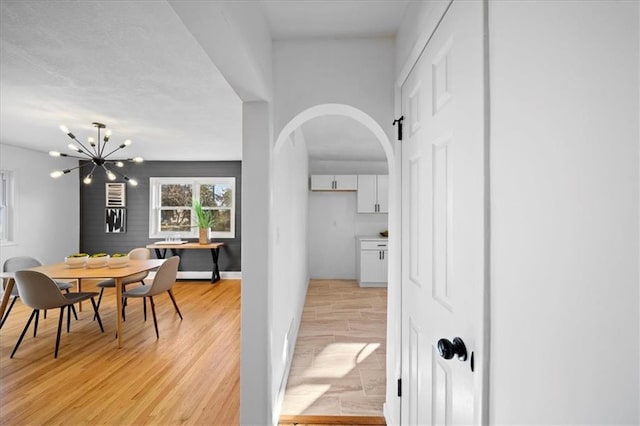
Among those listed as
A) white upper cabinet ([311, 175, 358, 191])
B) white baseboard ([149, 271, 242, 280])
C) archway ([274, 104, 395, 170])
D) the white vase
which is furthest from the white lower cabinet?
archway ([274, 104, 395, 170])

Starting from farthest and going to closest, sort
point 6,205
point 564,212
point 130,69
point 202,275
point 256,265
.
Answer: point 202,275 → point 6,205 → point 130,69 → point 256,265 → point 564,212

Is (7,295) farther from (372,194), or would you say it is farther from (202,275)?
(372,194)

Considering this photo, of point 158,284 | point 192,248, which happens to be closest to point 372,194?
point 192,248

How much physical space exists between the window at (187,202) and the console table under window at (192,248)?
A: 0.40 meters

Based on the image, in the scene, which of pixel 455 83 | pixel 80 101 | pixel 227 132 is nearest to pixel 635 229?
pixel 455 83

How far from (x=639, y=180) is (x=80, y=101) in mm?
4085

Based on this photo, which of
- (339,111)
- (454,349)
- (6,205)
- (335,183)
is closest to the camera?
(454,349)

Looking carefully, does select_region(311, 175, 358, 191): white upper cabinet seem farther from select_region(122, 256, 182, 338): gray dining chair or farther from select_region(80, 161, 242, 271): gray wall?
select_region(122, 256, 182, 338): gray dining chair

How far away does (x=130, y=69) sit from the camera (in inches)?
98.3

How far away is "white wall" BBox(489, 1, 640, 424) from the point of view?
1.58ft

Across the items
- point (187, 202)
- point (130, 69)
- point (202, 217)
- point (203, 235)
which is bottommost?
point (203, 235)

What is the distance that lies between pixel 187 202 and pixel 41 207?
8.28ft

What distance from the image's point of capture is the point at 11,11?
174 centimetres

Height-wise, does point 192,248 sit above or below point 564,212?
below
